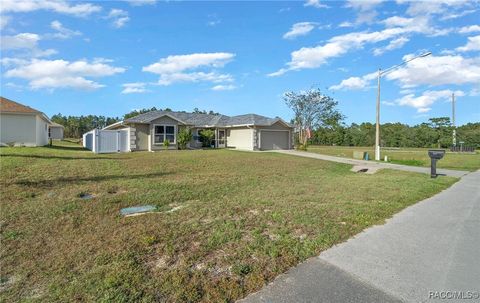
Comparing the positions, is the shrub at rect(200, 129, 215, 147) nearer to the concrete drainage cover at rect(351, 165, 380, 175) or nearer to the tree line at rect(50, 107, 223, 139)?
the concrete drainage cover at rect(351, 165, 380, 175)

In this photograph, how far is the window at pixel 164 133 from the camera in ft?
85.3

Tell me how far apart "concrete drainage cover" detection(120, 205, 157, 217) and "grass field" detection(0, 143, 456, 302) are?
0.20 metres

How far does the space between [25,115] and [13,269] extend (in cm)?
2279

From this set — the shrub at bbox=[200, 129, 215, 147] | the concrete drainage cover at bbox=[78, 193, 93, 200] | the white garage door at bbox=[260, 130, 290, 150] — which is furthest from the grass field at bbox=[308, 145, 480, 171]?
the concrete drainage cover at bbox=[78, 193, 93, 200]

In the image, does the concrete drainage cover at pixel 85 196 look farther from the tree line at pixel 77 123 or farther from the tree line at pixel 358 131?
the tree line at pixel 77 123

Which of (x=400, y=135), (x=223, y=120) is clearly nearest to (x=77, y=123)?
(x=223, y=120)

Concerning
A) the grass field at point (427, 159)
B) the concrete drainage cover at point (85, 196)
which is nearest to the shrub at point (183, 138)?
the grass field at point (427, 159)

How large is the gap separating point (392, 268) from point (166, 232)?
332 cm

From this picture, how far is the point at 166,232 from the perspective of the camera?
16.9 ft

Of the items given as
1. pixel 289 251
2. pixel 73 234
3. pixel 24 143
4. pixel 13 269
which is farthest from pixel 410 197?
pixel 24 143

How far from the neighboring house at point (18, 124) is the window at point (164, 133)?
8.53 m

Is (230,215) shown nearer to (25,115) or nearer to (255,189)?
(255,189)

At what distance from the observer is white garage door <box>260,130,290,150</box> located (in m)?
31.5

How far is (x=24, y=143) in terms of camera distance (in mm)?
22562
